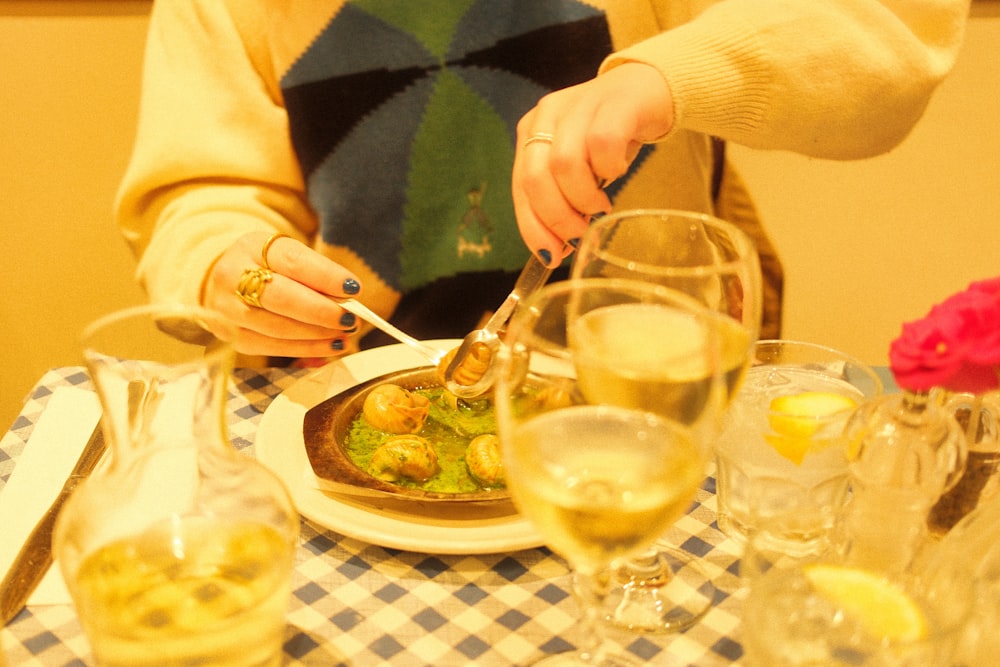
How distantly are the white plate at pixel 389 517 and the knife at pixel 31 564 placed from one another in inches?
6.8

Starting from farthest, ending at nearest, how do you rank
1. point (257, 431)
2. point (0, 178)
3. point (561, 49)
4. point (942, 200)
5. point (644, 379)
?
point (942, 200)
point (0, 178)
point (561, 49)
point (257, 431)
point (644, 379)

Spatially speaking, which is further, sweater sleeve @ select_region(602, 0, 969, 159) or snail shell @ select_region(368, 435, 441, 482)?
sweater sleeve @ select_region(602, 0, 969, 159)

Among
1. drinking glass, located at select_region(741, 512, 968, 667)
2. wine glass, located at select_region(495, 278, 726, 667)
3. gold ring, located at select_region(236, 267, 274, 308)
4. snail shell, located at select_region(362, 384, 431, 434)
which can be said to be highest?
wine glass, located at select_region(495, 278, 726, 667)

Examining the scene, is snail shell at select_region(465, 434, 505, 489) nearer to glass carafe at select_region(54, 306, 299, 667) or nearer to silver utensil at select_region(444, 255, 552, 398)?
silver utensil at select_region(444, 255, 552, 398)

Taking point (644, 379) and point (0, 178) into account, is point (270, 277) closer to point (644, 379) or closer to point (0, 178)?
point (644, 379)

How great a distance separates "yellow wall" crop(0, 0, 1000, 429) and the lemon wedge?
1724mm

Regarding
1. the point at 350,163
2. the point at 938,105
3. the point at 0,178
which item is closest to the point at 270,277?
the point at 350,163

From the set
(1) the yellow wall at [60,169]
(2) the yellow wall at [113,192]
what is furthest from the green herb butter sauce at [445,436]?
(2) the yellow wall at [113,192]

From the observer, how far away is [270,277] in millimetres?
976

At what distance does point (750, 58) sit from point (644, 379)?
0.68m

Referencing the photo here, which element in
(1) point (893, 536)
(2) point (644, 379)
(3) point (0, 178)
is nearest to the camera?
(2) point (644, 379)

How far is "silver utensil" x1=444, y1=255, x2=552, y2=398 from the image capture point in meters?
0.93

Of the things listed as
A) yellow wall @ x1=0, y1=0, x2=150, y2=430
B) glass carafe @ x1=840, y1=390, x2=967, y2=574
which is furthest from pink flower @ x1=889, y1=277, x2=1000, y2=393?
yellow wall @ x1=0, y1=0, x2=150, y2=430

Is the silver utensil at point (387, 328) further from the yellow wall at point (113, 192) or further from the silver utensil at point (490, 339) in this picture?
the yellow wall at point (113, 192)
